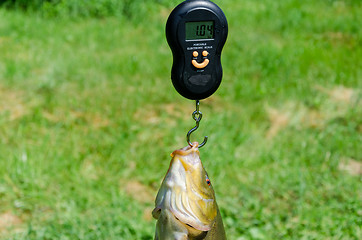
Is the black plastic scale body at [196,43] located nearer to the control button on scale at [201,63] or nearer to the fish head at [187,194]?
the control button on scale at [201,63]

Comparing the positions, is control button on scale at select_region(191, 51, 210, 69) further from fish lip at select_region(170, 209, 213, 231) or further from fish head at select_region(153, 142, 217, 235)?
fish lip at select_region(170, 209, 213, 231)

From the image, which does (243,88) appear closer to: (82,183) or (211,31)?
(82,183)

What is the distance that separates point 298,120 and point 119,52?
7.60 feet

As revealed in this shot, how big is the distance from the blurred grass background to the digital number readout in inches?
58.8

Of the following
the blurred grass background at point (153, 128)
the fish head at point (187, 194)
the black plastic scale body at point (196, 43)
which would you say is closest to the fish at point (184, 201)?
the fish head at point (187, 194)

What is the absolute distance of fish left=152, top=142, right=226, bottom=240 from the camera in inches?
62.1

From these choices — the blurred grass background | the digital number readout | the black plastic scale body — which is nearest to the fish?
the black plastic scale body

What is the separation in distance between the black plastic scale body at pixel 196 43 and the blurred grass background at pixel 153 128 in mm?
1336

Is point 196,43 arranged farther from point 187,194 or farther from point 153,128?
point 153,128

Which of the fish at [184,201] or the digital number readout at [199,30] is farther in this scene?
the digital number readout at [199,30]

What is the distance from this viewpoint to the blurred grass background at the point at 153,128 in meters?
2.98

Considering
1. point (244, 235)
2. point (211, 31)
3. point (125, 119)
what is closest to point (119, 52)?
point (125, 119)

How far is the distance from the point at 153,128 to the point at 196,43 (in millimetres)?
2241

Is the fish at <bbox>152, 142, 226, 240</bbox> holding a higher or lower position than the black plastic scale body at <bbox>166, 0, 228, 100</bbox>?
lower
